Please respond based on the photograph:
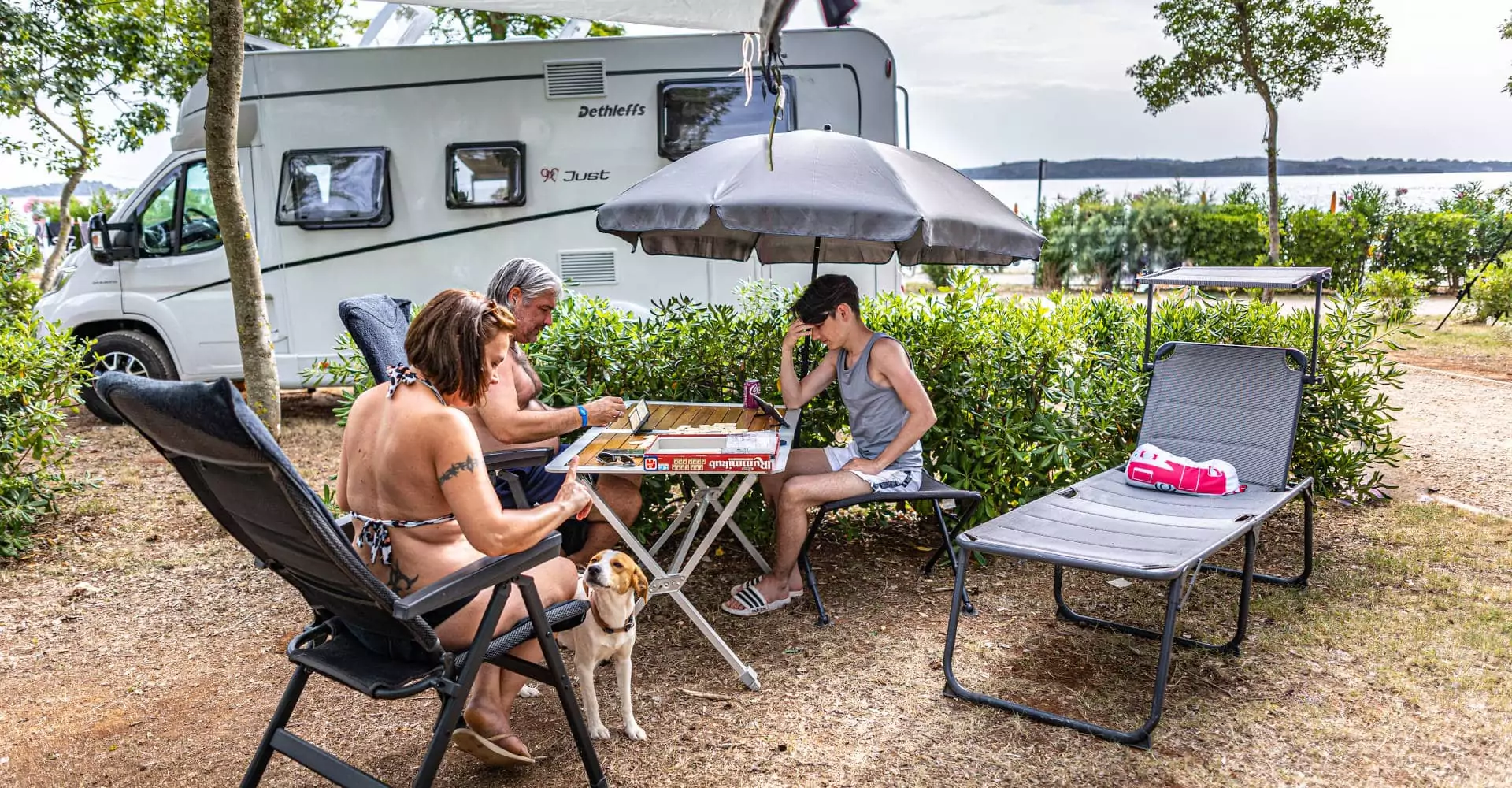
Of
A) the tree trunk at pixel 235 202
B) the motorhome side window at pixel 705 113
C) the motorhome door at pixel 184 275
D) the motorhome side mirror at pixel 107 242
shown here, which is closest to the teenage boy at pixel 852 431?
the tree trunk at pixel 235 202

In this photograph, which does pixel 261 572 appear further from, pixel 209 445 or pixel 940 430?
pixel 940 430

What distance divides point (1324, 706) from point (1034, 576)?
1.27m

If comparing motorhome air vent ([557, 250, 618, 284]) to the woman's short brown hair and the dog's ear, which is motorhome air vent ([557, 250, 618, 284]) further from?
the woman's short brown hair

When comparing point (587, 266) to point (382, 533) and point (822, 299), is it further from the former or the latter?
point (382, 533)

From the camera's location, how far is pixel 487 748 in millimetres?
2502

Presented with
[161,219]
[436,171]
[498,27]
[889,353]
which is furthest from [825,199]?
Result: [498,27]

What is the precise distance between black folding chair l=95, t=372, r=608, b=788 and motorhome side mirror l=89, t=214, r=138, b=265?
6101 mm

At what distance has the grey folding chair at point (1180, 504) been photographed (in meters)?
2.89

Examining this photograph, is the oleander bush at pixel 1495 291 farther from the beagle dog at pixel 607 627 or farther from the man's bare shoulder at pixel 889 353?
the beagle dog at pixel 607 627

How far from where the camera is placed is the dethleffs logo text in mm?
6809

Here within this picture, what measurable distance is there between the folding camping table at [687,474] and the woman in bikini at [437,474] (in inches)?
21.6

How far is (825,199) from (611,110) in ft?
13.3

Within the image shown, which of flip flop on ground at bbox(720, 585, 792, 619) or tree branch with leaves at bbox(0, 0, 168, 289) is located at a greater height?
tree branch with leaves at bbox(0, 0, 168, 289)

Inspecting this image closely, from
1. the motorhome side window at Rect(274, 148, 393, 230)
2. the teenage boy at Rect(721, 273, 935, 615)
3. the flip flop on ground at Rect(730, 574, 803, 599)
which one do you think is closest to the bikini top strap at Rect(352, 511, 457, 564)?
the teenage boy at Rect(721, 273, 935, 615)
